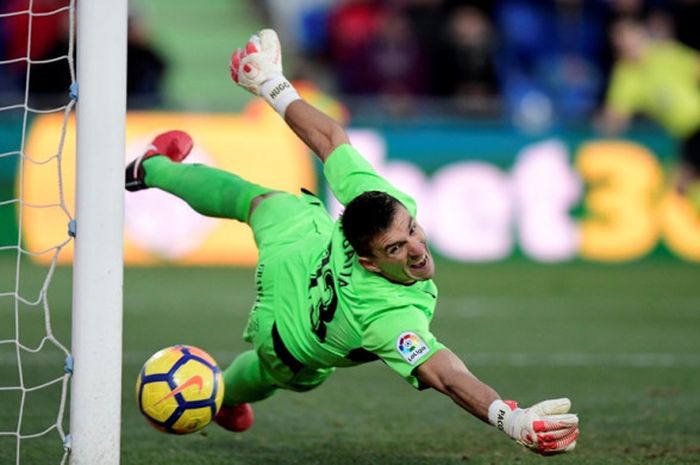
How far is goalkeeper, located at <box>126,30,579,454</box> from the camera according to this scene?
4926 millimetres

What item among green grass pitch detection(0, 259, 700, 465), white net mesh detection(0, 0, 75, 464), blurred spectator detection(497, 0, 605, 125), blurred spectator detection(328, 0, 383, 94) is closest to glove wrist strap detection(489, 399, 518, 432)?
green grass pitch detection(0, 259, 700, 465)

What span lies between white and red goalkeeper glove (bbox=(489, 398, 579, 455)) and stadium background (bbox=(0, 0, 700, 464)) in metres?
Result: 1.11

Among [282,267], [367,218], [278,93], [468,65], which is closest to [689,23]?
[468,65]

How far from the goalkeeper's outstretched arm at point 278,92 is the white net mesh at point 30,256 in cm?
81

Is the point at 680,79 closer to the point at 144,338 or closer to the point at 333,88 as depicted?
the point at 333,88

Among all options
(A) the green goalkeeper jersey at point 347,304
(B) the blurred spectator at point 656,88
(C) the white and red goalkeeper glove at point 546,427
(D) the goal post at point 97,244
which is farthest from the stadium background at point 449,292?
(C) the white and red goalkeeper glove at point 546,427

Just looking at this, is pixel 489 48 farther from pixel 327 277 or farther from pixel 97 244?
pixel 97 244

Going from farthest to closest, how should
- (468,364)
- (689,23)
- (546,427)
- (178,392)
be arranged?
1. (689,23)
2. (468,364)
3. (178,392)
4. (546,427)

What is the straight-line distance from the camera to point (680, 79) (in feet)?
48.4

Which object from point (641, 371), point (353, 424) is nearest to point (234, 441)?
point (353, 424)

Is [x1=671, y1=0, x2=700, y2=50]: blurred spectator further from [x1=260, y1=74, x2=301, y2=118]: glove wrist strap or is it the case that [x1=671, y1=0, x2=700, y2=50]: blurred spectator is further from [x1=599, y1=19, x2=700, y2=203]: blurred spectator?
[x1=260, y1=74, x2=301, y2=118]: glove wrist strap

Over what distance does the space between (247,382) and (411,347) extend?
144 centimetres

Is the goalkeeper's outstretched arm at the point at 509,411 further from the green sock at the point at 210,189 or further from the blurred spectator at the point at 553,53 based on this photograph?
the blurred spectator at the point at 553,53

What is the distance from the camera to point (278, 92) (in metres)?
5.84
